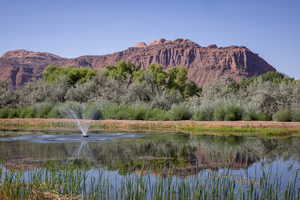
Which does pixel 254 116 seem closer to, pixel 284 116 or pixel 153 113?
pixel 284 116

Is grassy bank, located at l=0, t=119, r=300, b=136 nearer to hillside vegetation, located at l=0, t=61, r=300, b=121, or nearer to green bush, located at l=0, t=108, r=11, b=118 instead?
hillside vegetation, located at l=0, t=61, r=300, b=121

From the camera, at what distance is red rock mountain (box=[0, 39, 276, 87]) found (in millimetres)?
139087

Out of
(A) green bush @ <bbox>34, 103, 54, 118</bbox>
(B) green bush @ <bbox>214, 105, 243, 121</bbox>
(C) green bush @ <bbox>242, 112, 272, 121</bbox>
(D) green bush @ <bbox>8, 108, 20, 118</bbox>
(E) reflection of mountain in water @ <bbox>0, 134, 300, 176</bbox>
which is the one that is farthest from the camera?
(D) green bush @ <bbox>8, 108, 20, 118</bbox>

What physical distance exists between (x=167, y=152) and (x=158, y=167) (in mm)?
3931

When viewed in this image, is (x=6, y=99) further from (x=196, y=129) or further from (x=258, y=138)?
(x=258, y=138)

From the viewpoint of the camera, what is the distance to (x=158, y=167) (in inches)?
441

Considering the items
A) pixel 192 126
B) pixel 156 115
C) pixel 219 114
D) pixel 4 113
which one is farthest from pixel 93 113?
pixel 219 114

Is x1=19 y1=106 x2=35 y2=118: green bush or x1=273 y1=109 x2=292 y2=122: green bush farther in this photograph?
x1=19 y1=106 x2=35 y2=118: green bush

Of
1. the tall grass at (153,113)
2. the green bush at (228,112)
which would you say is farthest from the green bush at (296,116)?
the green bush at (228,112)

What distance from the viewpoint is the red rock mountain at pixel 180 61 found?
13909cm

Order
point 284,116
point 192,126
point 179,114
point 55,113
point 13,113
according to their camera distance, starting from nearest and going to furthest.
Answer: point 192,126 → point 284,116 → point 179,114 → point 55,113 → point 13,113

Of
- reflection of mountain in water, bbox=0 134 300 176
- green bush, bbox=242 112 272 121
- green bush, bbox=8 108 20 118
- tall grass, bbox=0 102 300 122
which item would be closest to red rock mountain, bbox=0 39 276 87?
green bush, bbox=8 108 20 118

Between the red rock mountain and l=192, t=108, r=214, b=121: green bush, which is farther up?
the red rock mountain

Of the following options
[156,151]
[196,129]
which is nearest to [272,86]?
[196,129]
